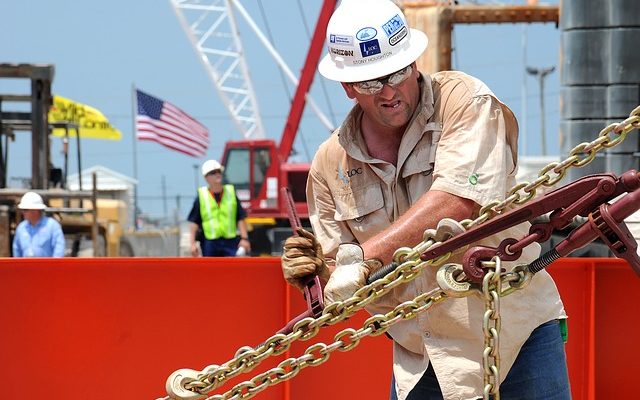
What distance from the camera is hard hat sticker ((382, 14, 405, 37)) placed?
3.40m

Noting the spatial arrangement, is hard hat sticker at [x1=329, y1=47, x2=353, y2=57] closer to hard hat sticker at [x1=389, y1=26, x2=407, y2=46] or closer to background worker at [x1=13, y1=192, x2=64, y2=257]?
hard hat sticker at [x1=389, y1=26, x2=407, y2=46]

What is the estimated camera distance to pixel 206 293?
5.94 metres

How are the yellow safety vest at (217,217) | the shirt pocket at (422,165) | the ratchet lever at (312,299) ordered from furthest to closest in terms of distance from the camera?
the yellow safety vest at (217,217) → the shirt pocket at (422,165) → the ratchet lever at (312,299)

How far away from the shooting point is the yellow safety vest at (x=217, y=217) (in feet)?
38.7

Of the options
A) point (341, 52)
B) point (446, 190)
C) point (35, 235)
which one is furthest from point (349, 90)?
point (35, 235)

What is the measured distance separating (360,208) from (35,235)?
8333 millimetres

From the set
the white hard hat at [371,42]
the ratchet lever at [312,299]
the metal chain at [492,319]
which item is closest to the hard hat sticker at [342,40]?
the white hard hat at [371,42]

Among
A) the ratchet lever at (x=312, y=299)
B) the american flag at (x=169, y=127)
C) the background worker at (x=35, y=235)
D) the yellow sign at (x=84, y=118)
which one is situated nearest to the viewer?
the ratchet lever at (x=312, y=299)

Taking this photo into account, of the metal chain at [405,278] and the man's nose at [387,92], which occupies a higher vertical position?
the man's nose at [387,92]

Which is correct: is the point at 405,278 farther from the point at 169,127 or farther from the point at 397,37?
the point at 169,127

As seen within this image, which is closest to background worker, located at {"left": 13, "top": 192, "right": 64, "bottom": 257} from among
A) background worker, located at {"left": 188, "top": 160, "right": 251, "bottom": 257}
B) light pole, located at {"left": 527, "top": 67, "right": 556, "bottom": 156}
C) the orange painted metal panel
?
background worker, located at {"left": 188, "top": 160, "right": 251, "bottom": 257}

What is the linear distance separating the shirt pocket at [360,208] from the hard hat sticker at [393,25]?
51 centimetres

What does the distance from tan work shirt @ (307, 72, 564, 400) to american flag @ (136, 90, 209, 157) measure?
25.8 metres

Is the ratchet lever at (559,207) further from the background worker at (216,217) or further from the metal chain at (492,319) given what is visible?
the background worker at (216,217)
